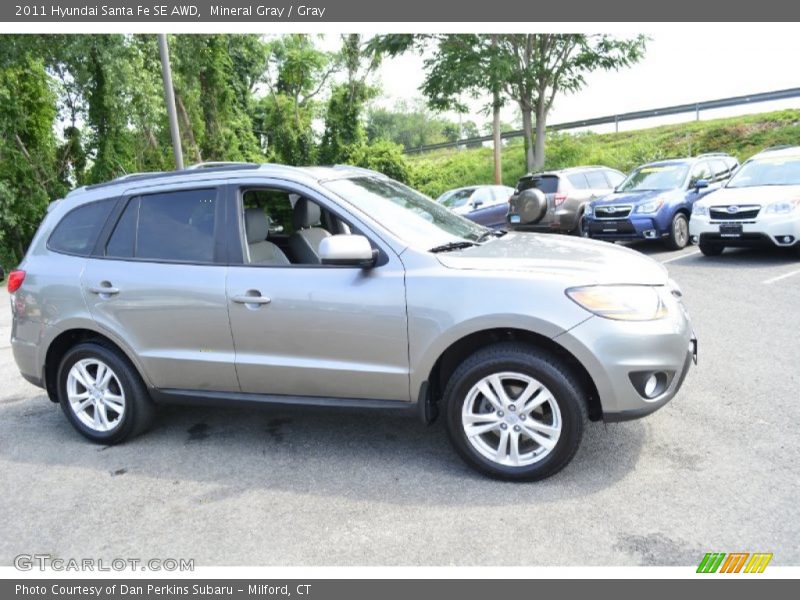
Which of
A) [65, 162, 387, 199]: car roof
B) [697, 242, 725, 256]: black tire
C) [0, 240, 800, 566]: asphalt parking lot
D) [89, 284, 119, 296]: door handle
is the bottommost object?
[0, 240, 800, 566]: asphalt parking lot

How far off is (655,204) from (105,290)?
9.97m

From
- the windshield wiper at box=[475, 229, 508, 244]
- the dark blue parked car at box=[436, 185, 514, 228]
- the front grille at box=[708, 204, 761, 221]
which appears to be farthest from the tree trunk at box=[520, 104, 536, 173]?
the windshield wiper at box=[475, 229, 508, 244]

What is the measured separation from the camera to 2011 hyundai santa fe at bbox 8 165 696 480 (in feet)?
11.6

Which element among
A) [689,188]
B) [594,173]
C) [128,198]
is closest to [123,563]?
[128,198]

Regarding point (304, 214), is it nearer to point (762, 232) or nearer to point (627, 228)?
point (762, 232)

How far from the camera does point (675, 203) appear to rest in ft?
39.4


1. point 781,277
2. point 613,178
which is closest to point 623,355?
point 781,277

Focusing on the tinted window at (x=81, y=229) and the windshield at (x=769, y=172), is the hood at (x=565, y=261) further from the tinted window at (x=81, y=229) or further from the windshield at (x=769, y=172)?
the windshield at (x=769, y=172)

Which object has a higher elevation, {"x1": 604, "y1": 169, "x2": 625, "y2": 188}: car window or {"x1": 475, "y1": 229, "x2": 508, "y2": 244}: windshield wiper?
{"x1": 604, "y1": 169, "x2": 625, "y2": 188}: car window

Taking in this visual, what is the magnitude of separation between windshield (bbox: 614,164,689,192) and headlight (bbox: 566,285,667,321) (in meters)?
9.77

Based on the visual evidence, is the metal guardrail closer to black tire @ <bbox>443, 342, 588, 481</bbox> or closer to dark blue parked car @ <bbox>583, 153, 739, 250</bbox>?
dark blue parked car @ <bbox>583, 153, 739, 250</bbox>

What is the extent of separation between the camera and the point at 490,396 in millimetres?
3650

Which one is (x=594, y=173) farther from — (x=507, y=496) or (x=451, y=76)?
(x=507, y=496)

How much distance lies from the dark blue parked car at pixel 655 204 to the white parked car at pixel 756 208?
1125 millimetres
